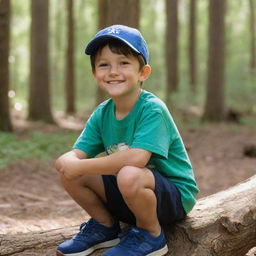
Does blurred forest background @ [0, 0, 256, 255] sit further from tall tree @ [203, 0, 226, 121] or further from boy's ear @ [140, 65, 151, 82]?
boy's ear @ [140, 65, 151, 82]

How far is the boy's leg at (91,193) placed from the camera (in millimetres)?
2936

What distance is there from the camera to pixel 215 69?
13734 mm

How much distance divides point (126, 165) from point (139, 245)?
50 centimetres

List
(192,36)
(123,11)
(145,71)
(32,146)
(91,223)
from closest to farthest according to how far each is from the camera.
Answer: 1. (145,71)
2. (91,223)
3. (123,11)
4. (32,146)
5. (192,36)

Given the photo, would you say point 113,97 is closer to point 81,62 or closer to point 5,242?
point 5,242

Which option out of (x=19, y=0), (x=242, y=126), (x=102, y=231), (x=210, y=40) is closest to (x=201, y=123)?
(x=242, y=126)

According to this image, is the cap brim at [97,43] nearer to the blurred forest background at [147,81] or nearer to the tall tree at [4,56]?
the blurred forest background at [147,81]

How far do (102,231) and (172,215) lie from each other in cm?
49

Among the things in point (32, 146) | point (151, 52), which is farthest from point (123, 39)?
point (151, 52)

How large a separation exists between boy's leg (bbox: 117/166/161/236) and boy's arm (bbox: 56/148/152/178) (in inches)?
2.0

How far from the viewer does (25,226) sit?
14.5ft

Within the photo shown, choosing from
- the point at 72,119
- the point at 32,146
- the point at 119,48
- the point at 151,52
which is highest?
the point at 119,48

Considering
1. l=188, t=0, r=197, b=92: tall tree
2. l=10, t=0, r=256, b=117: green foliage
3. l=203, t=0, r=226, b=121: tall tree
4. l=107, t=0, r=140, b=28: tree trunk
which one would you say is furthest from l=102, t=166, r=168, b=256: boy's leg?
l=188, t=0, r=197, b=92: tall tree

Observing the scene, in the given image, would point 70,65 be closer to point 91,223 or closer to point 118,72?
point 91,223
